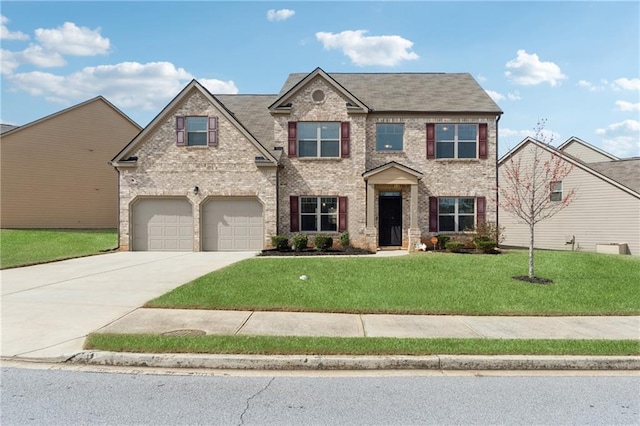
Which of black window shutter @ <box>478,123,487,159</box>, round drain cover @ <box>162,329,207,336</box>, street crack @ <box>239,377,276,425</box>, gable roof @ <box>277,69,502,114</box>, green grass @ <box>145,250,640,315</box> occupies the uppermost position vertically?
gable roof @ <box>277,69,502,114</box>

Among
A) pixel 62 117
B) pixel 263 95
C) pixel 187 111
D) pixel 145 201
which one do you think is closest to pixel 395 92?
pixel 263 95

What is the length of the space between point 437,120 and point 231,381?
18453 mm

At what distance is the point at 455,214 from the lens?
20.9 meters

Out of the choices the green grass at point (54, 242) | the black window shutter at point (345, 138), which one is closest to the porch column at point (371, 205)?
the black window shutter at point (345, 138)

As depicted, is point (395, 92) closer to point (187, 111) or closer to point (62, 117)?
point (187, 111)

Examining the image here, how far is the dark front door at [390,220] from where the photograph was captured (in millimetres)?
20641

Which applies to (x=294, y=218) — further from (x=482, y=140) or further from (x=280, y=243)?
(x=482, y=140)

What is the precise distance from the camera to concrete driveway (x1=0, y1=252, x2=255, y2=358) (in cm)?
663

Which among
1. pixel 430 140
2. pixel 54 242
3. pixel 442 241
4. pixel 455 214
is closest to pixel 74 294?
pixel 442 241

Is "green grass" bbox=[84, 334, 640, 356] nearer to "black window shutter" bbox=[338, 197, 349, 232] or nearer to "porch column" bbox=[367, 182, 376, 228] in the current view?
"porch column" bbox=[367, 182, 376, 228]

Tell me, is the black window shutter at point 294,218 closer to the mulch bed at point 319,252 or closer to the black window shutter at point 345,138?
the mulch bed at point 319,252

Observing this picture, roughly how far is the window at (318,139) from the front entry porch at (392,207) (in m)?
2.29

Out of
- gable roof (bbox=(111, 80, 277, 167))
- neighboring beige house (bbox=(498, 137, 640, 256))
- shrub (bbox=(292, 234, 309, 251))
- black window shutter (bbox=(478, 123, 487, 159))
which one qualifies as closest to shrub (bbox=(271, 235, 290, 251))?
shrub (bbox=(292, 234, 309, 251))

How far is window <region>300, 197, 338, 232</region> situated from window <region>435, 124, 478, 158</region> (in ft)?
20.0
